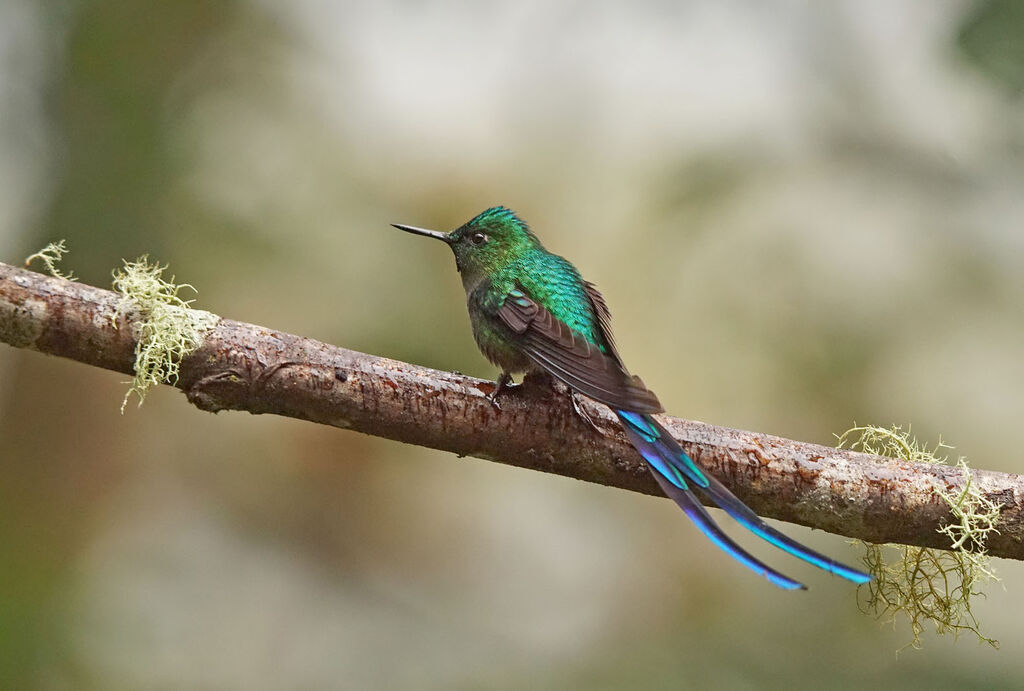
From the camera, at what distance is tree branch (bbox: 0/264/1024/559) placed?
6.70ft

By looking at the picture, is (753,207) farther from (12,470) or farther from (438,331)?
(12,470)

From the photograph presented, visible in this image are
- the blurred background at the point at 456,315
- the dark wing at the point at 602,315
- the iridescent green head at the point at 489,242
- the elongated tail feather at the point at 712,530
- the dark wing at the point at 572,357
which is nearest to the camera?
the elongated tail feather at the point at 712,530

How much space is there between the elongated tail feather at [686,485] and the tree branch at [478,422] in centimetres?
9

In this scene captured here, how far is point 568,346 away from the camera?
2367mm

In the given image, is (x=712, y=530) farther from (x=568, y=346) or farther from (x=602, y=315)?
(x=602, y=315)

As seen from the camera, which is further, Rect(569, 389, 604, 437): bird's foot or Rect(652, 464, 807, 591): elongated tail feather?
Rect(569, 389, 604, 437): bird's foot

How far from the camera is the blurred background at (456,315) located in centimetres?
390

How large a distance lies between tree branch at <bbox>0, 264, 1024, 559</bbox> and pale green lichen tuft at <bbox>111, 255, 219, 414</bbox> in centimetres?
2

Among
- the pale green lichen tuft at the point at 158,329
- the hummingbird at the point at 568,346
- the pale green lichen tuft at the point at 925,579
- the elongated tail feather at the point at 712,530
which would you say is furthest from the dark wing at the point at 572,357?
the pale green lichen tuft at the point at 158,329

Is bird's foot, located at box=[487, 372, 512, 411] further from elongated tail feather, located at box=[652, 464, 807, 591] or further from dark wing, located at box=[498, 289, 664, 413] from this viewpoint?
elongated tail feather, located at box=[652, 464, 807, 591]

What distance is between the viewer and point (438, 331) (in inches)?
160

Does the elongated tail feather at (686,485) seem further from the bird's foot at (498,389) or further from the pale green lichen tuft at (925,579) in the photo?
the pale green lichen tuft at (925,579)

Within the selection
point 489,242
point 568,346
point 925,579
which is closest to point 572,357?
point 568,346

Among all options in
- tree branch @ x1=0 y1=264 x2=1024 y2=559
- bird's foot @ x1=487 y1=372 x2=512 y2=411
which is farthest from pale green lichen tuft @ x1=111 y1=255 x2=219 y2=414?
bird's foot @ x1=487 y1=372 x2=512 y2=411
